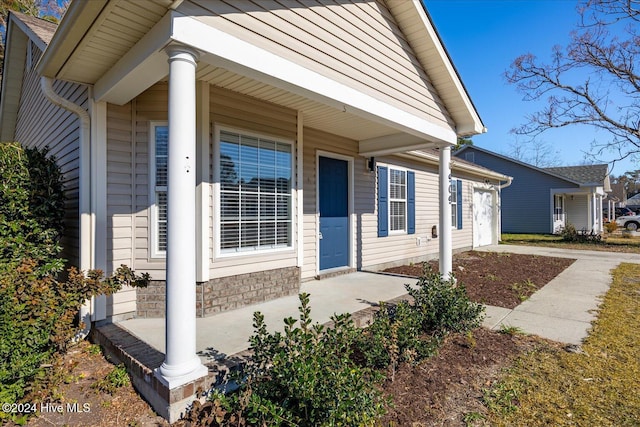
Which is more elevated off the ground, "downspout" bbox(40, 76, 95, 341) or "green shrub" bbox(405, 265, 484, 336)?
"downspout" bbox(40, 76, 95, 341)

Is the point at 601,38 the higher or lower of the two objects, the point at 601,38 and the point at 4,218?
the higher

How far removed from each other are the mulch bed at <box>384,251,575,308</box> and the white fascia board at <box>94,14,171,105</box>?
11.8 ft

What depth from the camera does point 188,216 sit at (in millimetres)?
2350

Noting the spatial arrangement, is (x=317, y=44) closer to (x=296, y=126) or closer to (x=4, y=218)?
(x=296, y=126)

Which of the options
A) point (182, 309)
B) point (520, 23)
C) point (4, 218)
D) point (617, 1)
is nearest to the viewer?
point (182, 309)

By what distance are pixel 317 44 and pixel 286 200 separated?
221 centimetres

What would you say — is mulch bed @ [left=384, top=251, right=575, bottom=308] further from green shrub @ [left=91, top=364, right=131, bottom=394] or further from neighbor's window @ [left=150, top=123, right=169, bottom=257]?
green shrub @ [left=91, top=364, right=131, bottom=394]

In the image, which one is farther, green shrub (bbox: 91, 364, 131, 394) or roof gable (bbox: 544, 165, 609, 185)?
roof gable (bbox: 544, 165, 609, 185)

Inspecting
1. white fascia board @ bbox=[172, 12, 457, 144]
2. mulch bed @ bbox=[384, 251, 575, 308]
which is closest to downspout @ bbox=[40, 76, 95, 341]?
white fascia board @ bbox=[172, 12, 457, 144]

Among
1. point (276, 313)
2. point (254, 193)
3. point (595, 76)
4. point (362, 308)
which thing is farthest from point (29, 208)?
point (595, 76)

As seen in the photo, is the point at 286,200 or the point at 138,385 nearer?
the point at 138,385

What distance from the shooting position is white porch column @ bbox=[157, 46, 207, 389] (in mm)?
2307

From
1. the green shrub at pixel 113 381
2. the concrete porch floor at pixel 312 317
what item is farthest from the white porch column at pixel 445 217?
the green shrub at pixel 113 381

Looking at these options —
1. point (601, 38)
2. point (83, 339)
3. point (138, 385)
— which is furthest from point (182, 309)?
point (601, 38)
